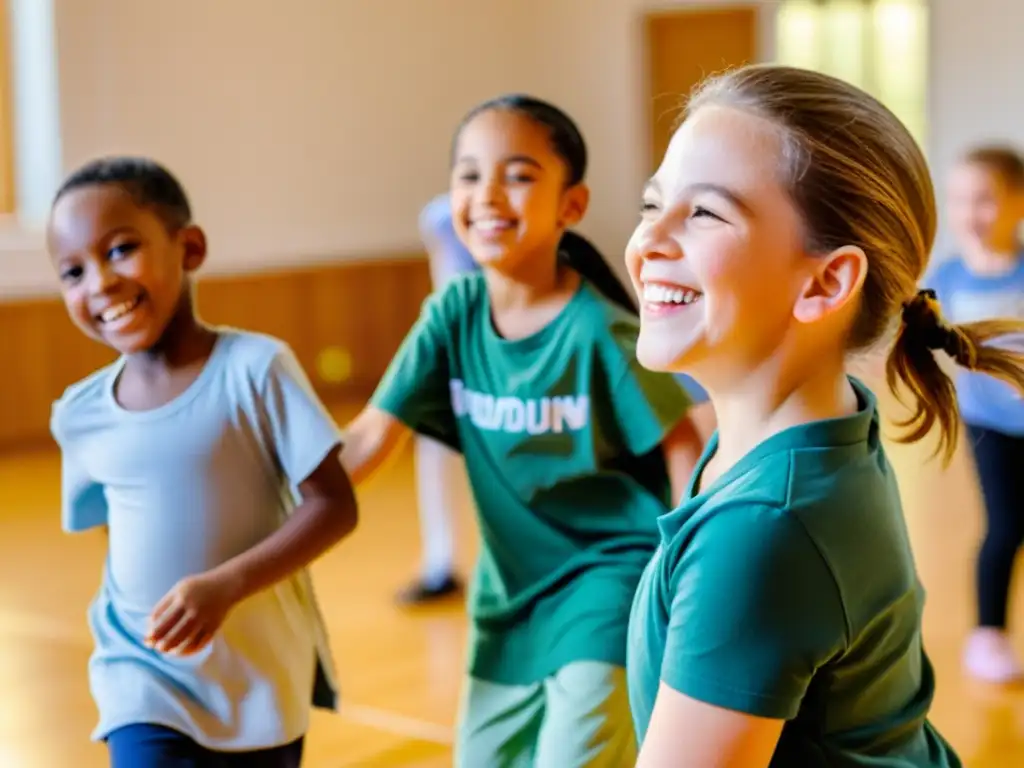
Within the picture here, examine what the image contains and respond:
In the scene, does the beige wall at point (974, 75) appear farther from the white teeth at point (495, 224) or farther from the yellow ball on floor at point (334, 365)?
the white teeth at point (495, 224)

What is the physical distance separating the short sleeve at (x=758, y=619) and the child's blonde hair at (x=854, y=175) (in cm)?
25

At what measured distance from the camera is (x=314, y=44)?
27.4 feet

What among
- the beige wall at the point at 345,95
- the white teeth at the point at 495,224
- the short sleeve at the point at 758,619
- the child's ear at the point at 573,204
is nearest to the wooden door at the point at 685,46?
the beige wall at the point at 345,95

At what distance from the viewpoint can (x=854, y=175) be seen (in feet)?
3.93

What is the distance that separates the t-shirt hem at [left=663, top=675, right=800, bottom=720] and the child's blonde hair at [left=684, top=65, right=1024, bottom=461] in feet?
1.11

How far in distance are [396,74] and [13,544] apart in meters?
4.50

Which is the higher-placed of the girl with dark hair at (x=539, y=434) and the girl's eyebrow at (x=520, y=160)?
the girl's eyebrow at (x=520, y=160)

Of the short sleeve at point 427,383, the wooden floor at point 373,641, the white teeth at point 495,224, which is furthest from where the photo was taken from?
the wooden floor at point 373,641

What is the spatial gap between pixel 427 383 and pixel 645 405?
1.22 feet

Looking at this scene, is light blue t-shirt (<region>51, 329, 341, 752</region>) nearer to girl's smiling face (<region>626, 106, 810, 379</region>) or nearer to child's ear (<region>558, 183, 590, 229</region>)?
child's ear (<region>558, 183, 590, 229</region>)

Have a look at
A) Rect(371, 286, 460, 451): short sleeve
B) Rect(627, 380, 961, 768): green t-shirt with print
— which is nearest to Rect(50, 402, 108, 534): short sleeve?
Rect(371, 286, 460, 451): short sleeve

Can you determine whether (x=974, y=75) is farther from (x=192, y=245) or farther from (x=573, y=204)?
(x=192, y=245)

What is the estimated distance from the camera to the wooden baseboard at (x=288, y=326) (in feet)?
23.0

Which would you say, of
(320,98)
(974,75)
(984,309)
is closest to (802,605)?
(984,309)
